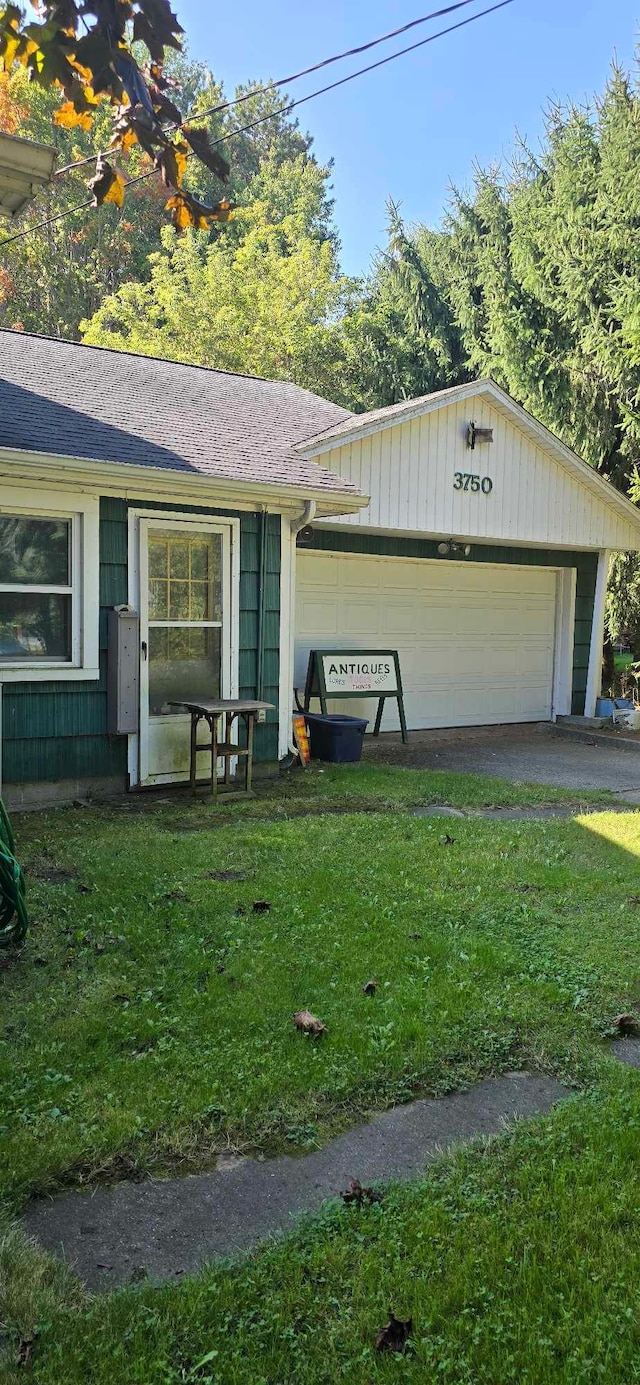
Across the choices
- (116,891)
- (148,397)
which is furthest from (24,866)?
(148,397)

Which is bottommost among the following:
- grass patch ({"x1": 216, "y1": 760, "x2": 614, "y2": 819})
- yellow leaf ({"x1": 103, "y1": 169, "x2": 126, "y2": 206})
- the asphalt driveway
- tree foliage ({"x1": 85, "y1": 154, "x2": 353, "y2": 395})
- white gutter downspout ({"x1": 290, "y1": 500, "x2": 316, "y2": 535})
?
the asphalt driveway

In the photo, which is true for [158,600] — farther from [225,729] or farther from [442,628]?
[442,628]

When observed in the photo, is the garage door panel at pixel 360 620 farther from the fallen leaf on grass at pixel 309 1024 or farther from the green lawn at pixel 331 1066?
the fallen leaf on grass at pixel 309 1024

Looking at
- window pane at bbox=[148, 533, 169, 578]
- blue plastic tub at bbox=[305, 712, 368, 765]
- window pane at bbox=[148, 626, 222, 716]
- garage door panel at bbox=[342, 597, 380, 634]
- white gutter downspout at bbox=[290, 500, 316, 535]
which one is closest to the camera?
window pane at bbox=[148, 533, 169, 578]

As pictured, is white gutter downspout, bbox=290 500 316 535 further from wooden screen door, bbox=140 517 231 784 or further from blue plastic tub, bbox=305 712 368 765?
blue plastic tub, bbox=305 712 368 765

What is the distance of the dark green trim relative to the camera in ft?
35.3

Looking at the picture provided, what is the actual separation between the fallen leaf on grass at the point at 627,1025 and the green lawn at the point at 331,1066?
6cm

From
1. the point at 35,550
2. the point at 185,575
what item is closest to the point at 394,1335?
the point at 35,550

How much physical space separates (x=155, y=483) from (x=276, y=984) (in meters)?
4.56

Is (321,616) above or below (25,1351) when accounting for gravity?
above

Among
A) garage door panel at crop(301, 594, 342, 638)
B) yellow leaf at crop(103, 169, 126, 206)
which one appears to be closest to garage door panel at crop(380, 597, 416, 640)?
garage door panel at crop(301, 594, 342, 638)

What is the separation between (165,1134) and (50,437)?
5.44m

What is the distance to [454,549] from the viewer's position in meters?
12.0

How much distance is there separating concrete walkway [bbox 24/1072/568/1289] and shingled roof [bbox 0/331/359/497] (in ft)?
16.9
